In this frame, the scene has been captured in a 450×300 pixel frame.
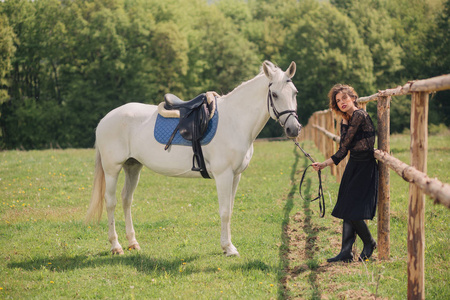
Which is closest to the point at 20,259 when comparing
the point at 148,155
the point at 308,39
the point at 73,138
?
the point at 148,155

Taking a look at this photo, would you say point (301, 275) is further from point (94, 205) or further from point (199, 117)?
point (94, 205)

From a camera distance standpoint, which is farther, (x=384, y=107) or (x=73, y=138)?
(x=73, y=138)

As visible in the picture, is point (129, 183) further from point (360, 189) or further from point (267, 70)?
point (360, 189)

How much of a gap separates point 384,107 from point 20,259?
5.28m

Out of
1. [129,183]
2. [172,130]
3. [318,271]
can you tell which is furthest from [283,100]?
[129,183]

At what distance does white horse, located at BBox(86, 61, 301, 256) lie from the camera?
5324mm

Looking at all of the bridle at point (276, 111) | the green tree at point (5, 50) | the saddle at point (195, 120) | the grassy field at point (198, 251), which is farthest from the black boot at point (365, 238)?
the green tree at point (5, 50)

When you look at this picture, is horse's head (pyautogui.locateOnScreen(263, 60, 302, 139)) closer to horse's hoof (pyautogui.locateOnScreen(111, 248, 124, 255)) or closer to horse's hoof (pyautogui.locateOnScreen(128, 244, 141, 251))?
horse's hoof (pyautogui.locateOnScreen(128, 244, 141, 251))

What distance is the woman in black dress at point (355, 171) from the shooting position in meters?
4.97

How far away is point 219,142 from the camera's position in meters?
5.72

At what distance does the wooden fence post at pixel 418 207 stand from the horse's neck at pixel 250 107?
225 cm

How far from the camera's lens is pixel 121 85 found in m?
41.6

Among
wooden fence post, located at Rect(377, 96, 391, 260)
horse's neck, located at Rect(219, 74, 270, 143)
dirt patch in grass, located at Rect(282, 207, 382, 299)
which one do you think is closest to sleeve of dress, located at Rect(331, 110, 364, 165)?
wooden fence post, located at Rect(377, 96, 391, 260)

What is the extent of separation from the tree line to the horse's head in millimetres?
33719
